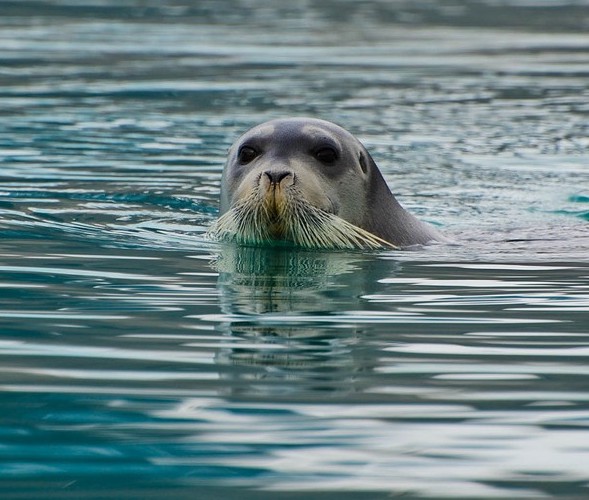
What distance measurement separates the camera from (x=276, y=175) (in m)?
6.33

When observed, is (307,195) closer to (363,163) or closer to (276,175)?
(276,175)

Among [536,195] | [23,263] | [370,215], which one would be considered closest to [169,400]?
[23,263]

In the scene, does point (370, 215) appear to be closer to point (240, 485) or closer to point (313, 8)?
point (240, 485)

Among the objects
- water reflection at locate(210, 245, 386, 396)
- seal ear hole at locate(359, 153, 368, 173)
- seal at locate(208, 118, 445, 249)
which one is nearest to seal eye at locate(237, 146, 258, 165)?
seal at locate(208, 118, 445, 249)

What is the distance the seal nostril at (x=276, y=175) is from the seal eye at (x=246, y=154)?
0.50m

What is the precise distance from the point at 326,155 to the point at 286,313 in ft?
6.41

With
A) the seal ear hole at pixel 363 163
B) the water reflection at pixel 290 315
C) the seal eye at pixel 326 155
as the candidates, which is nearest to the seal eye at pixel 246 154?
the seal eye at pixel 326 155

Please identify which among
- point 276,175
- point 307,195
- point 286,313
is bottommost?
point 286,313

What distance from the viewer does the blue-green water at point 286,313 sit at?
3279 mm

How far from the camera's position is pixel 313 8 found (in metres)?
28.3

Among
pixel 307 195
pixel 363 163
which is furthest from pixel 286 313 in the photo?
pixel 363 163

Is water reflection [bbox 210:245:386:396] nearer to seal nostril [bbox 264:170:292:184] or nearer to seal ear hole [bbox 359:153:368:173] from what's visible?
seal nostril [bbox 264:170:292:184]

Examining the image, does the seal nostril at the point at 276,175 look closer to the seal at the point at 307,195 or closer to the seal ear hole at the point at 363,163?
the seal at the point at 307,195

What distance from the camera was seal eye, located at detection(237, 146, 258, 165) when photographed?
6832 mm
